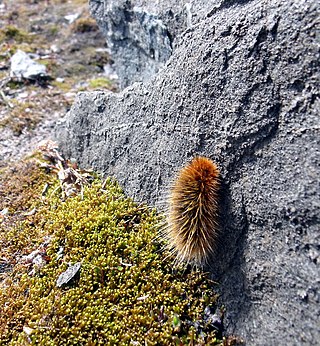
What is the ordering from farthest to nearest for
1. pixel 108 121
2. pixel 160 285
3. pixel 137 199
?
pixel 108 121 < pixel 137 199 < pixel 160 285

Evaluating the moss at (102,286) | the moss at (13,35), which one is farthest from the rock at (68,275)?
the moss at (13,35)

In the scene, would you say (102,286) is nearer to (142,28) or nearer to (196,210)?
(196,210)

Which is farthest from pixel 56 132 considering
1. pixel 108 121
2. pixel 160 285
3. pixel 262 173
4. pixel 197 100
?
pixel 262 173

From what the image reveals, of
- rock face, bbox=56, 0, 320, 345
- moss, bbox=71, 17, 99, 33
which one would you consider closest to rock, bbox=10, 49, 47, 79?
moss, bbox=71, 17, 99, 33

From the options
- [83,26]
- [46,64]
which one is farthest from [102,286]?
[83,26]

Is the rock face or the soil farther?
the soil

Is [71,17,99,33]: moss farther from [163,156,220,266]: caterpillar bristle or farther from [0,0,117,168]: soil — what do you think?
[163,156,220,266]: caterpillar bristle

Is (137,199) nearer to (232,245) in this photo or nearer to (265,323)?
(232,245)

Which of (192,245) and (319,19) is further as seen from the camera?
(192,245)
